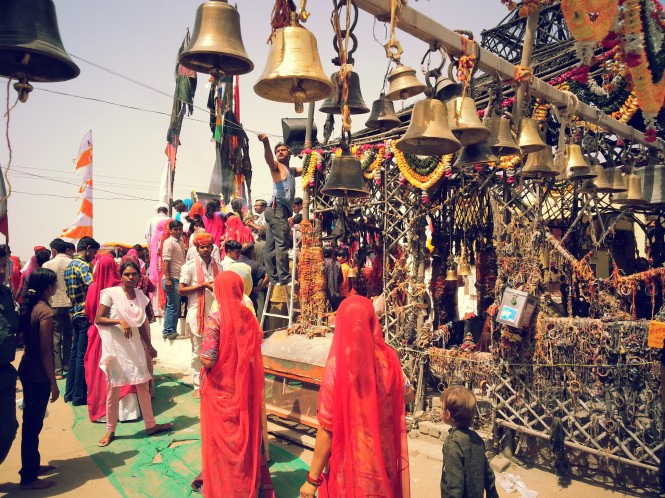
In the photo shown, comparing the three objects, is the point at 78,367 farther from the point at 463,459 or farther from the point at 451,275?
the point at 451,275

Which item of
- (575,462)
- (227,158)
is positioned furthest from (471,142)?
(227,158)

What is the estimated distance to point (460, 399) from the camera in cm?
286

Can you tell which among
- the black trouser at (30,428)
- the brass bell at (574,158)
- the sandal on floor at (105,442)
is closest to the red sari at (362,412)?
the black trouser at (30,428)

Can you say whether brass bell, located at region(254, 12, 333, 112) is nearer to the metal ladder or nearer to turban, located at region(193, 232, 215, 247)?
turban, located at region(193, 232, 215, 247)

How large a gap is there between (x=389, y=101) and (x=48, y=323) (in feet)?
12.4

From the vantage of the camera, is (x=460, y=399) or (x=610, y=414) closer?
(x=460, y=399)

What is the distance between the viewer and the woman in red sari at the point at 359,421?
2600 mm

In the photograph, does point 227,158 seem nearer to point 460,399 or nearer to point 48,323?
point 48,323

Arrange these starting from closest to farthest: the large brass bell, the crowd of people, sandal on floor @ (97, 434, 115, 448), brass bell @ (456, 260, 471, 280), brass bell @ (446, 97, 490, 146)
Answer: the large brass bell, the crowd of people, brass bell @ (446, 97, 490, 146), sandal on floor @ (97, 434, 115, 448), brass bell @ (456, 260, 471, 280)

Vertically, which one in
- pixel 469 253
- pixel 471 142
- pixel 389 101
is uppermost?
pixel 389 101

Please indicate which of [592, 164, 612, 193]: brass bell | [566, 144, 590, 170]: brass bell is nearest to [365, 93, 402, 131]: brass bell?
[566, 144, 590, 170]: brass bell

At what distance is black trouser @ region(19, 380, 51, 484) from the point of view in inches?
164

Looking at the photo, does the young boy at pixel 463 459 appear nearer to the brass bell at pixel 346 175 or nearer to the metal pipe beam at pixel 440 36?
the brass bell at pixel 346 175

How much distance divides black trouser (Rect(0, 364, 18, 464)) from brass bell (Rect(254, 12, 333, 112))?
3.05m
